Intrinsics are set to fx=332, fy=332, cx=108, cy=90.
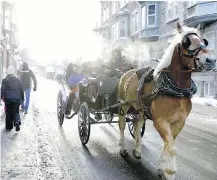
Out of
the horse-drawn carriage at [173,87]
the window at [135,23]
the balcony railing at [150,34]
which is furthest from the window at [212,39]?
the horse-drawn carriage at [173,87]

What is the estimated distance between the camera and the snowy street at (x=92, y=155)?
5.27 meters

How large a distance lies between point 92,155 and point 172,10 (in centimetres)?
2128

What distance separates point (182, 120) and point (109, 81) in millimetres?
2780

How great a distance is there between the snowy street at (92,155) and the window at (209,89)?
1140cm

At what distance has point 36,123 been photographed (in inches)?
412

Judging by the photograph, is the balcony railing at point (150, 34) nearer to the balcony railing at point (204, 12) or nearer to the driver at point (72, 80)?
the balcony railing at point (204, 12)

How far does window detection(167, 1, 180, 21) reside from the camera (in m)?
24.9

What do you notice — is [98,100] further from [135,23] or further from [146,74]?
[135,23]

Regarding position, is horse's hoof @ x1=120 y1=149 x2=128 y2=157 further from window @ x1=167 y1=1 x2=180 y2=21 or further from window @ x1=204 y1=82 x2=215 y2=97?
window @ x1=167 y1=1 x2=180 y2=21

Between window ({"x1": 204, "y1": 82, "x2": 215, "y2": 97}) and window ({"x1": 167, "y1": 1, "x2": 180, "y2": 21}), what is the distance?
19.9 ft

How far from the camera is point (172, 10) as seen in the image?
25.7 m

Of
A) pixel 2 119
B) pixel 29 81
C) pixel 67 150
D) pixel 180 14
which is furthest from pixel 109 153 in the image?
pixel 180 14

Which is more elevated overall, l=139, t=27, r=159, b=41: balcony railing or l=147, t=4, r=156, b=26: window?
l=147, t=4, r=156, b=26: window

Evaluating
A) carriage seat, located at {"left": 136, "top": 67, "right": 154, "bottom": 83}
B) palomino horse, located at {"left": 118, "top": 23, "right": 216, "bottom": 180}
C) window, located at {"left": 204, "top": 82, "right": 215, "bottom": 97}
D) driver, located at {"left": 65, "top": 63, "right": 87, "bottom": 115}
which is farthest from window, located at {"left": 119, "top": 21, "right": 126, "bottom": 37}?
palomino horse, located at {"left": 118, "top": 23, "right": 216, "bottom": 180}
